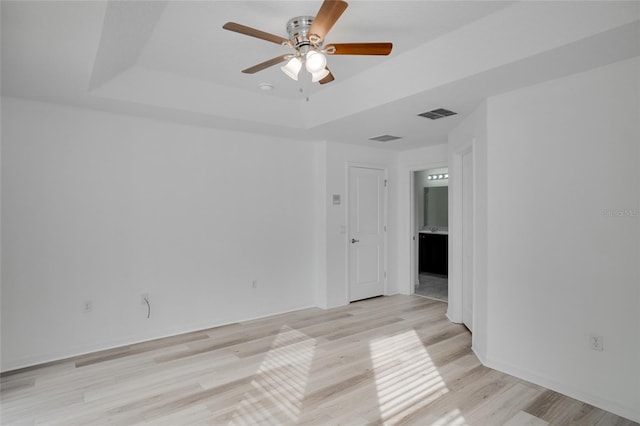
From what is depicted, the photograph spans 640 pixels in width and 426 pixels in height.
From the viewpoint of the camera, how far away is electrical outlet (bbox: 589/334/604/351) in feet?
8.59

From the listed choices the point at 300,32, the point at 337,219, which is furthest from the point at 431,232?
the point at 300,32

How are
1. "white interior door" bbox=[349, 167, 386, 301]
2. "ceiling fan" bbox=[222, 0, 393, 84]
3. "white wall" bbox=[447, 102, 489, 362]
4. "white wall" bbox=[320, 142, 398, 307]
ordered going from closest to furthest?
1. "ceiling fan" bbox=[222, 0, 393, 84]
2. "white wall" bbox=[447, 102, 489, 362]
3. "white wall" bbox=[320, 142, 398, 307]
4. "white interior door" bbox=[349, 167, 386, 301]

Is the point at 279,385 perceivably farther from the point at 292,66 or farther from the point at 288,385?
the point at 292,66

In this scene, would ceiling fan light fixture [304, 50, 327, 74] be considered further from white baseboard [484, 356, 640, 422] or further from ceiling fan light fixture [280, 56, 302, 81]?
white baseboard [484, 356, 640, 422]

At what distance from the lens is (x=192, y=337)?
4.12m

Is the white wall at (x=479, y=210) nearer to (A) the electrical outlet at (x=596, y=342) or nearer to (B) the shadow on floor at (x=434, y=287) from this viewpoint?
(A) the electrical outlet at (x=596, y=342)

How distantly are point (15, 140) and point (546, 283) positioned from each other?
482 centimetres

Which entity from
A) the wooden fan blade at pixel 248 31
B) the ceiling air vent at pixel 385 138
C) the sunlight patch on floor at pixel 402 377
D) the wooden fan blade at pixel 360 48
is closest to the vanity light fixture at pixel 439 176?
the ceiling air vent at pixel 385 138

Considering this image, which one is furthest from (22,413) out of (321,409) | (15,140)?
(15,140)

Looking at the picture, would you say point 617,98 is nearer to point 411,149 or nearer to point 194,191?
point 411,149

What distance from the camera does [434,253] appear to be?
7.71m

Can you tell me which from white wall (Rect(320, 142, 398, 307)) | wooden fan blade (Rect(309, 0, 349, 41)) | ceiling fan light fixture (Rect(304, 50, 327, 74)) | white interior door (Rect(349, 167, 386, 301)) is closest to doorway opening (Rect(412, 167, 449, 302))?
white interior door (Rect(349, 167, 386, 301))

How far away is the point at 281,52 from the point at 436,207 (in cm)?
638

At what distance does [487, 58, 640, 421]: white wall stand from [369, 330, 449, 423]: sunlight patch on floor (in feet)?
2.10
